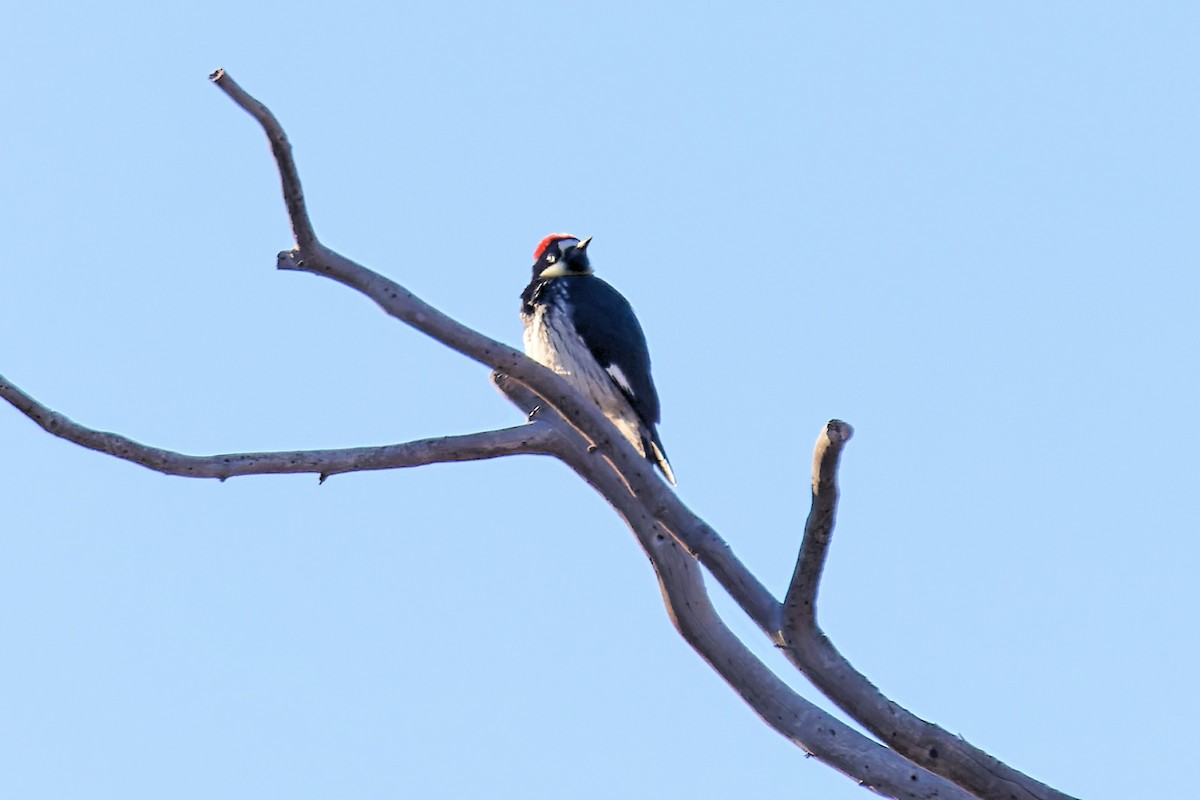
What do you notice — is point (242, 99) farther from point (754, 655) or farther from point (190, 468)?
point (754, 655)

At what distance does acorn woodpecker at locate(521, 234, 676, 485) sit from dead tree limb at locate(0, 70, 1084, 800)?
2183 millimetres

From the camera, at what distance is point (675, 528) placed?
423cm

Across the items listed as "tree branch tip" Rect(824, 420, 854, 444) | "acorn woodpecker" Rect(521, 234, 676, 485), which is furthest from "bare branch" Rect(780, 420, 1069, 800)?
"acorn woodpecker" Rect(521, 234, 676, 485)

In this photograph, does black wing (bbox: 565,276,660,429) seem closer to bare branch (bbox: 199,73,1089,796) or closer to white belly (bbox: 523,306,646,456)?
white belly (bbox: 523,306,646,456)

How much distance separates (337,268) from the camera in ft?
13.5

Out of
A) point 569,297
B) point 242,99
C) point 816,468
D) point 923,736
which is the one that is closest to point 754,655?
point 923,736

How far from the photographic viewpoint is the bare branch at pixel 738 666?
407cm

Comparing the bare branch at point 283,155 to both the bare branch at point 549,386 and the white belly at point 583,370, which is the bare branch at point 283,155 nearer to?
the bare branch at point 549,386

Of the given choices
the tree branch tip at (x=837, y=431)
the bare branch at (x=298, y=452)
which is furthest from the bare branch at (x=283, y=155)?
the tree branch tip at (x=837, y=431)

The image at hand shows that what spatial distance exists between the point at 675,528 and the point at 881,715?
796 millimetres

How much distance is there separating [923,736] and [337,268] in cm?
214

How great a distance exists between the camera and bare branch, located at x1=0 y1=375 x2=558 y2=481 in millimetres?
4125

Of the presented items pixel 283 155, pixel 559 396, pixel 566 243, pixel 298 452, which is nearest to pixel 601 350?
pixel 566 243

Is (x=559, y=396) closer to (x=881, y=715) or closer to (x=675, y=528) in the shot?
(x=675, y=528)
